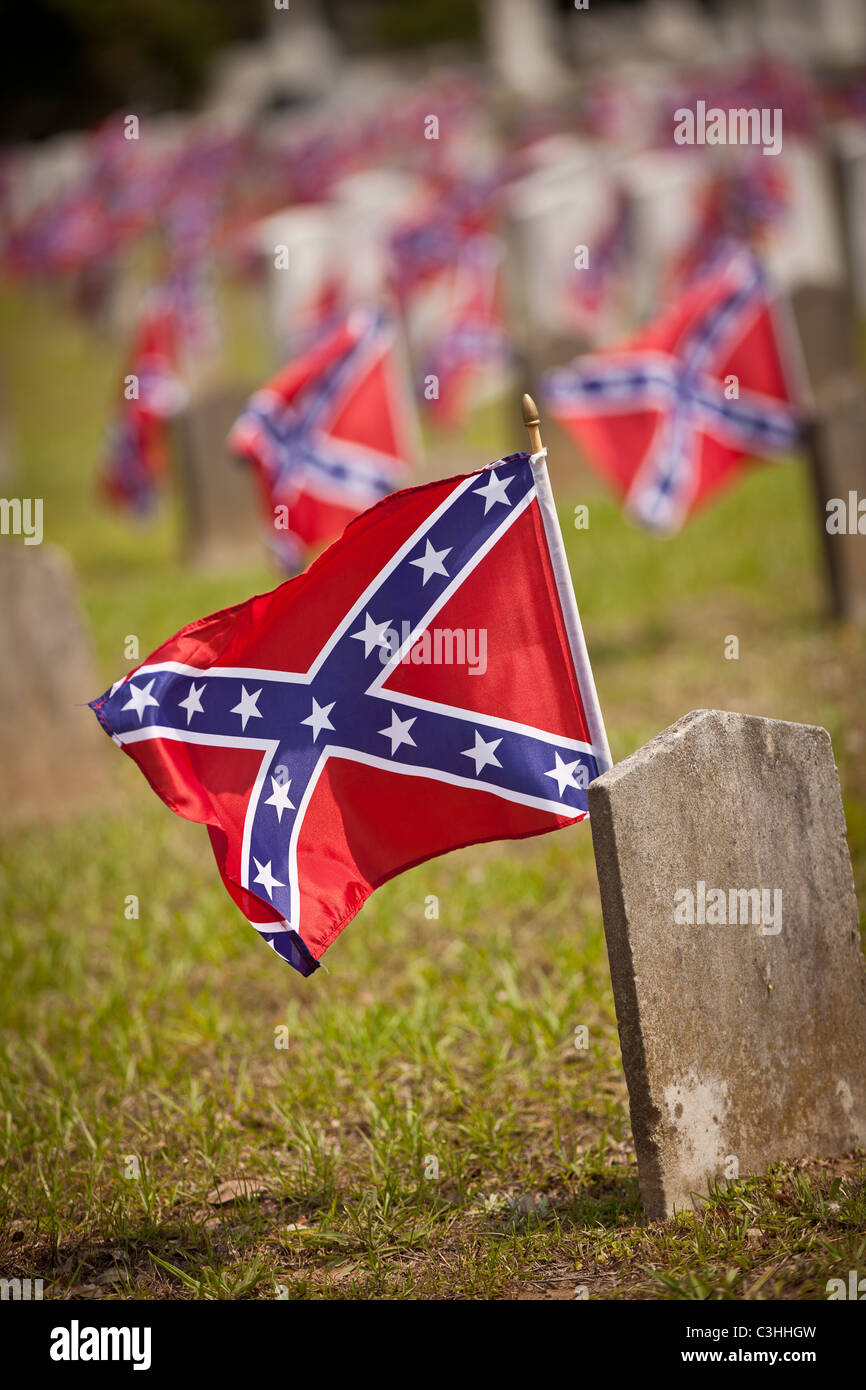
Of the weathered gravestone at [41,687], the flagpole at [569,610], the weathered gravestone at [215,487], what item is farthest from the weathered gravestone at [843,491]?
the weathered gravestone at [215,487]

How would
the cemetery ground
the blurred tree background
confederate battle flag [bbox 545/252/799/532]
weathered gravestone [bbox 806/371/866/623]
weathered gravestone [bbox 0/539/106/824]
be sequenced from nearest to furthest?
the cemetery ground, weathered gravestone [bbox 0/539/106/824], confederate battle flag [bbox 545/252/799/532], weathered gravestone [bbox 806/371/866/623], the blurred tree background

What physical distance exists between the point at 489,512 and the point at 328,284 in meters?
12.2

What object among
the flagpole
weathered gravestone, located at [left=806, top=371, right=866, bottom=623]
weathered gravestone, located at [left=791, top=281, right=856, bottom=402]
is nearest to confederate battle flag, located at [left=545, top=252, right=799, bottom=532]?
weathered gravestone, located at [left=806, top=371, right=866, bottom=623]

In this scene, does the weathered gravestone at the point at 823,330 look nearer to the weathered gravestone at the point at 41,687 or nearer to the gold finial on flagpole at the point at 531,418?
the weathered gravestone at the point at 41,687

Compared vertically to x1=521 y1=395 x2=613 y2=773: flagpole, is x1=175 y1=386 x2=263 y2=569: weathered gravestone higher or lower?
higher

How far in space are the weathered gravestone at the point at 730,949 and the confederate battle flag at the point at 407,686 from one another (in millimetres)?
287

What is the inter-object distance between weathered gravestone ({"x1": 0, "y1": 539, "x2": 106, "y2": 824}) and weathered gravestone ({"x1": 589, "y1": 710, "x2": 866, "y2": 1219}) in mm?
4336

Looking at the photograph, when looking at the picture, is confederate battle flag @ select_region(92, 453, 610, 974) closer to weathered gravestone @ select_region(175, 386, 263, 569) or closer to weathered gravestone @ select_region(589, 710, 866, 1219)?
weathered gravestone @ select_region(589, 710, 866, 1219)

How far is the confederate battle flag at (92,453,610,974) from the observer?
3223mm

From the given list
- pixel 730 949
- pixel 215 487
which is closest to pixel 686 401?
pixel 730 949

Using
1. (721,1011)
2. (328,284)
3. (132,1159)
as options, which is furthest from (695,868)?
(328,284)

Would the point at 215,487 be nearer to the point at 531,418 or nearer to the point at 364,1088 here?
the point at 364,1088

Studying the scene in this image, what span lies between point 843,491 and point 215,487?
19.1ft
